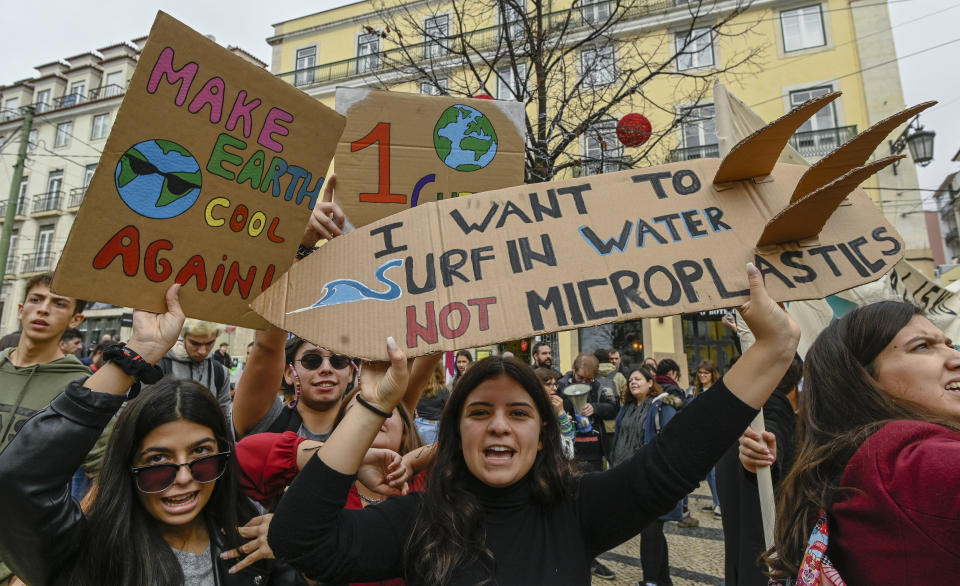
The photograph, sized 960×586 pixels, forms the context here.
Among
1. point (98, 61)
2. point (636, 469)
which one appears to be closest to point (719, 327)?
point (636, 469)

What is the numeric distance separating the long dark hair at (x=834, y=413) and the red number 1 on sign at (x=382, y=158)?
151cm

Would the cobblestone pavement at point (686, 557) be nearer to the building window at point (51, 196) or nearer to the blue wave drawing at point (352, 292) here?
the blue wave drawing at point (352, 292)

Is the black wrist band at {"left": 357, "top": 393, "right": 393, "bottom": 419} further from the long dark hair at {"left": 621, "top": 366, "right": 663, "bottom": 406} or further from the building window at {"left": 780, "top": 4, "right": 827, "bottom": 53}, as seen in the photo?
the building window at {"left": 780, "top": 4, "right": 827, "bottom": 53}

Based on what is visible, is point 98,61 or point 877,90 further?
point 98,61

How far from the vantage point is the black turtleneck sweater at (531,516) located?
1277 millimetres

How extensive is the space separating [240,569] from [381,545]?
50 centimetres

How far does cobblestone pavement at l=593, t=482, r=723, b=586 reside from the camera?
4414mm

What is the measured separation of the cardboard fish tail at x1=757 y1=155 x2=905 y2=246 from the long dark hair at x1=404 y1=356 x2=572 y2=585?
0.83m

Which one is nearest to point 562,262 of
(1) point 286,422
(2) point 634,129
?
(1) point 286,422

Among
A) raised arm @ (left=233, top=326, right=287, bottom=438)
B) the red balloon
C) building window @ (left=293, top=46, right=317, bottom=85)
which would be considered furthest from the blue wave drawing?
building window @ (left=293, top=46, right=317, bottom=85)

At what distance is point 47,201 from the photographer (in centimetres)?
2655

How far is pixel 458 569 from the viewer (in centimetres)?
137

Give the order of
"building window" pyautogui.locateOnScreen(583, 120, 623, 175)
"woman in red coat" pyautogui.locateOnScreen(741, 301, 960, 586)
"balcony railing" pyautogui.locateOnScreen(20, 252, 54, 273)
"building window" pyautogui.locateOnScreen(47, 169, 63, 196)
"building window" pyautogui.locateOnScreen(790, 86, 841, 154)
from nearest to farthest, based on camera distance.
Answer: "woman in red coat" pyautogui.locateOnScreen(741, 301, 960, 586) → "building window" pyautogui.locateOnScreen(583, 120, 623, 175) → "building window" pyautogui.locateOnScreen(790, 86, 841, 154) → "balcony railing" pyautogui.locateOnScreen(20, 252, 54, 273) → "building window" pyautogui.locateOnScreen(47, 169, 63, 196)

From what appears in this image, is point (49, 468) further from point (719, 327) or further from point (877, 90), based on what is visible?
point (877, 90)
